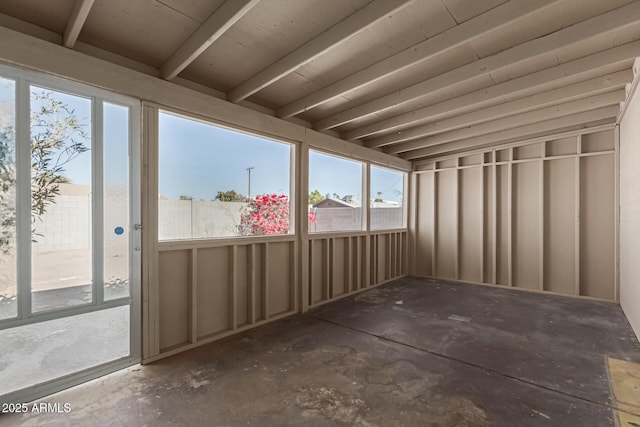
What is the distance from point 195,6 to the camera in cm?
204

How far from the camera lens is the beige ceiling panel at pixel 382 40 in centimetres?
216

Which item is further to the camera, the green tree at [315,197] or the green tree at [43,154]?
the green tree at [315,197]

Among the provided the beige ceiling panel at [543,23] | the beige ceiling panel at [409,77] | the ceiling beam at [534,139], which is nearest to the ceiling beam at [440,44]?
the beige ceiling panel at [543,23]

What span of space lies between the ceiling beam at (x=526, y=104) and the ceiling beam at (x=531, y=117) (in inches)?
5.7

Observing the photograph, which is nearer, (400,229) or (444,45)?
(444,45)

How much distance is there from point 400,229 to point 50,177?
18.5 feet

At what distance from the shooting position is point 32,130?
82.9 inches

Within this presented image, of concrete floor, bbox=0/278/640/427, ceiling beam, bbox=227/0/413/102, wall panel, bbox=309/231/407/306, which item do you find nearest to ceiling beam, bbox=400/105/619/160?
wall panel, bbox=309/231/407/306

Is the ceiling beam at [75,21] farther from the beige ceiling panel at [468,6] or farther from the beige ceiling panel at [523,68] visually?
the beige ceiling panel at [523,68]

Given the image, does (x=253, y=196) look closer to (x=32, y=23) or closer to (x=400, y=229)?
(x=32, y=23)

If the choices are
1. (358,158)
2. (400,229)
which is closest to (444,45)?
(358,158)

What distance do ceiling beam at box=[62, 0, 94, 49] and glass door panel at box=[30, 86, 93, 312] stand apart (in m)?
0.39

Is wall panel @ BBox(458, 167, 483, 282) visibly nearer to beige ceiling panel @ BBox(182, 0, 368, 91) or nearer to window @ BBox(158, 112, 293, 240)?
window @ BBox(158, 112, 293, 240)

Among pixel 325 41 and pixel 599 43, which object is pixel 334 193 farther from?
pixel 599 43
